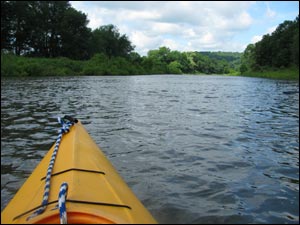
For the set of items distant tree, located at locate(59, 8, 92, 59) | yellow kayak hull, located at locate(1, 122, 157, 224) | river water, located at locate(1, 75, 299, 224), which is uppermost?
distant tree, located at locate(59, 8, 92, 59)

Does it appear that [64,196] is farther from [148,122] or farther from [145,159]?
[148,122]

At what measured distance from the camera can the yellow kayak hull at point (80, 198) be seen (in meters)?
2.25

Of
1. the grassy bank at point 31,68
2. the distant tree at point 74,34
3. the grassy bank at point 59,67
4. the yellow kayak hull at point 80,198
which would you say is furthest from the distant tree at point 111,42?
the yellow kayak hull at point 80,198

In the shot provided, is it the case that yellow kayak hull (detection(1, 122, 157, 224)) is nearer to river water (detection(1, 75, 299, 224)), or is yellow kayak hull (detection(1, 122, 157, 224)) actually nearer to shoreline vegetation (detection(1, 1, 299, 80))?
river water (detection(1, 75, 299, 224))

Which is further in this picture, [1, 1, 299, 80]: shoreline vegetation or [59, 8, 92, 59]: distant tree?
[59, 8, 92, 59]: distant tree

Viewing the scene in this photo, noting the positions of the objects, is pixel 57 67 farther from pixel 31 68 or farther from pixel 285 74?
pixel 285 74

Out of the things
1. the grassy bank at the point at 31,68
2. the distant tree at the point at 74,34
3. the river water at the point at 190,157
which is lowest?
the river water at the point at 190,157

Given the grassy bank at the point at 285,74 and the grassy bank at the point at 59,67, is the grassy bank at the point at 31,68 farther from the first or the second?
the grassy bank at the point at 285,74

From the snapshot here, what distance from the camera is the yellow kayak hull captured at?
7.39 feet

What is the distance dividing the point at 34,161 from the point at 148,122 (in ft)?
14.4

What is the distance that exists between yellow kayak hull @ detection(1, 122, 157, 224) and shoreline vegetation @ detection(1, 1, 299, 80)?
28.3 m

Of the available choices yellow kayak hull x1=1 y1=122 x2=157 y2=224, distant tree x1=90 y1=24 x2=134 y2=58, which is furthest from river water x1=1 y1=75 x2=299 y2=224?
distant tree x1=90 y1=24 x2=134 y2=58

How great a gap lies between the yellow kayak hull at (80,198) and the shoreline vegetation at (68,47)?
28347 millimetres

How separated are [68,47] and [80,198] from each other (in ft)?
194
